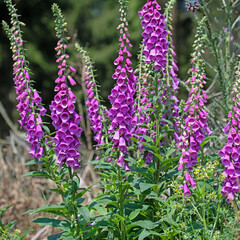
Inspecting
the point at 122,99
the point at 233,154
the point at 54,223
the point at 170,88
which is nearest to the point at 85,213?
the point at 54,223

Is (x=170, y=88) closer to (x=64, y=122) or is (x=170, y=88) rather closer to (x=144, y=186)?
(x=144, y=186)

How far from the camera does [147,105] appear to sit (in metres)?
3.75

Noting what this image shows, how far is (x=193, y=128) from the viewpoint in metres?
3.52

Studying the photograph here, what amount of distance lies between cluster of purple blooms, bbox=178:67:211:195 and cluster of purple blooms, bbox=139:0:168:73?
1.15ft

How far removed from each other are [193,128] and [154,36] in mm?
890

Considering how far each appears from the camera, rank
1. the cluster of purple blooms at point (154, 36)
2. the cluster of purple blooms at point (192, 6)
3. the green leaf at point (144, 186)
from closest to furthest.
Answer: the green leaf at point (144, 186)
the cluster of purple blooms at point (154, 36)
the cluster of purple blooms at point (192, 6)

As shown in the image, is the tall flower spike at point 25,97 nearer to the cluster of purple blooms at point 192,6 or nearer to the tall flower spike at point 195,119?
the tall flower spike at point 195,119

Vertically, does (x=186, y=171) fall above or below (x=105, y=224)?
above

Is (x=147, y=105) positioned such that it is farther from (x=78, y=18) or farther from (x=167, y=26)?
(x=78, y=18)

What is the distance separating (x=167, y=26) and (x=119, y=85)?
2.96 feet

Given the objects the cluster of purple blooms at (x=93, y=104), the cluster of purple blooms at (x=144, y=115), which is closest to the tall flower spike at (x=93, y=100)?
the cluster of purple blooms at (x=93, y=104)

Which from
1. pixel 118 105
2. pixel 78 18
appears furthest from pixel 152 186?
pixel 78 18

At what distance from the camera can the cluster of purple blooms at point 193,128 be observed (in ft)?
10.8

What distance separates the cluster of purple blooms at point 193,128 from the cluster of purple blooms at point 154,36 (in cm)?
35
